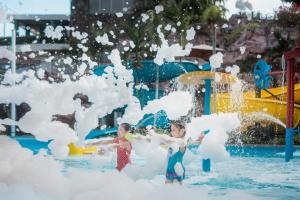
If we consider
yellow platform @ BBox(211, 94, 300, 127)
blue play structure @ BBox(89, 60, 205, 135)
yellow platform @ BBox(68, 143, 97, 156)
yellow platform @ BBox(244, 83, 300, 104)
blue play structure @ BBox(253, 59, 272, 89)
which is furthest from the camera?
blue play structure @ BBox(89, 60, 205, 135)

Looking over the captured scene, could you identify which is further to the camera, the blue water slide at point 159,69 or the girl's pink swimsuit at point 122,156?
the blue water slide at point 159,69

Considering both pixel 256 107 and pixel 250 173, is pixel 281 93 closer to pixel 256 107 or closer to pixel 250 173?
pixel 256 107

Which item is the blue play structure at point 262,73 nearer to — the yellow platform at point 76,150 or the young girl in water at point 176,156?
the yellow platform at point 76,150

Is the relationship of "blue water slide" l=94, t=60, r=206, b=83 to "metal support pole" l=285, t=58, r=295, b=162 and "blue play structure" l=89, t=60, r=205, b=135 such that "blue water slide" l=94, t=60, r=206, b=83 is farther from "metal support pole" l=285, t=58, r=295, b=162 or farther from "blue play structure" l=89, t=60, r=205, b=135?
"metal support pole" l=285, t=58, r=295, b=162

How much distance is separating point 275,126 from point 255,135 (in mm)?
741

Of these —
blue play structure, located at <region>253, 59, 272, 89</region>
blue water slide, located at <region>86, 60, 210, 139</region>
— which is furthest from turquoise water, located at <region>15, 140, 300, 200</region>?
blue water slide, located at <region>86, 60, 210, 139</region>

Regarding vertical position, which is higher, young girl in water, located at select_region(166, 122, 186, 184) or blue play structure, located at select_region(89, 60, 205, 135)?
blue play structure, located at select_region(89, 60, 205, 135)

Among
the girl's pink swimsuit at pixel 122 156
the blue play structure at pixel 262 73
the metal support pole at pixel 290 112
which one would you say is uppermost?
the blue play structure at pixel 262 73

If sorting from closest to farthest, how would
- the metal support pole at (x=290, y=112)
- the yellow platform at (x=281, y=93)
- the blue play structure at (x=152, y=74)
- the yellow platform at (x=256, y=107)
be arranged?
the metal support pole at (x=290, y=112) → the yellow platform at (x=256, y=107) → the yellow platform at (x=281, y=93) → the blue play structure at (x=152, y=74)

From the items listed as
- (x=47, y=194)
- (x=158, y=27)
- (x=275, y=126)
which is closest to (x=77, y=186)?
(x=47, y=194)

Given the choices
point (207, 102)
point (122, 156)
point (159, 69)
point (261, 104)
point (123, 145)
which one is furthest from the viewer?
point (159, 69)

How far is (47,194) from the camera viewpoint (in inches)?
245

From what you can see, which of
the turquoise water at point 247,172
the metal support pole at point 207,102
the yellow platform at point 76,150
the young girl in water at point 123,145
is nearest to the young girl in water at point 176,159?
the young girl in water at point 123,145

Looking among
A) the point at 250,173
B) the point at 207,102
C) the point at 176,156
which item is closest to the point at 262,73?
the point at 250,173
